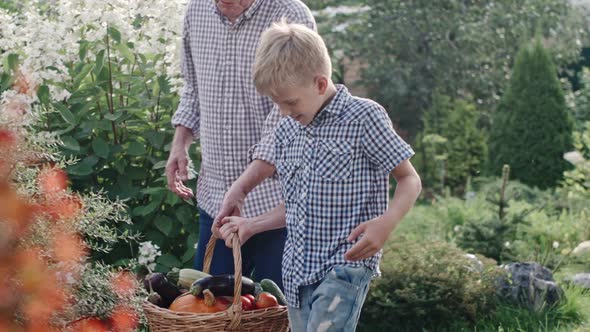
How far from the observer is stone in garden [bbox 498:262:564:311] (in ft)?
14.5

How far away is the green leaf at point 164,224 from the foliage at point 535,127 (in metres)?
4.70

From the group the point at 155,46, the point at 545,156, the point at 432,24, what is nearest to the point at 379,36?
the point at 432,24

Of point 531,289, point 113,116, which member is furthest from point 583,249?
point 113,116

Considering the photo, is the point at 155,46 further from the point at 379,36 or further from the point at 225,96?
the point at 379,36

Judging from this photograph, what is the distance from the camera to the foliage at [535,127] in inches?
317

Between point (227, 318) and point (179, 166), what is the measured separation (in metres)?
0.86

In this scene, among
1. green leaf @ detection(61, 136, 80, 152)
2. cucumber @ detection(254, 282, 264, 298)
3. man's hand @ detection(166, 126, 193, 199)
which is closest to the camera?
cucumber @ detection(254, 282, 264, 298)

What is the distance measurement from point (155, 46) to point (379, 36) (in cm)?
587

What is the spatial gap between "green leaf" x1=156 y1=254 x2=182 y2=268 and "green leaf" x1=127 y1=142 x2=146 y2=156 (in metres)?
0.44

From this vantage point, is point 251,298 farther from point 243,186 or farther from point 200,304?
point 243,186

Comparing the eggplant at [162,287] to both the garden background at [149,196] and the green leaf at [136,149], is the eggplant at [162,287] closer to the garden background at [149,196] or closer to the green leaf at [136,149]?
the garden background at [149,196]

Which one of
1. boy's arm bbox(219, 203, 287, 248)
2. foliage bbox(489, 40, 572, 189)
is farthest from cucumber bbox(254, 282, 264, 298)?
foliage bbox(489, 40, 572, 189)

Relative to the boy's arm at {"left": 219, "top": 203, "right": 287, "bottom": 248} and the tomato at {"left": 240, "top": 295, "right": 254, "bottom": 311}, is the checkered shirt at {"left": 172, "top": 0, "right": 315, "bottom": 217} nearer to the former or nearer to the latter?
the boy's arm at {"left": 219, "top": 203, "right": 287, "bottom": 248}

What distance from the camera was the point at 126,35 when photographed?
4.18 metres
